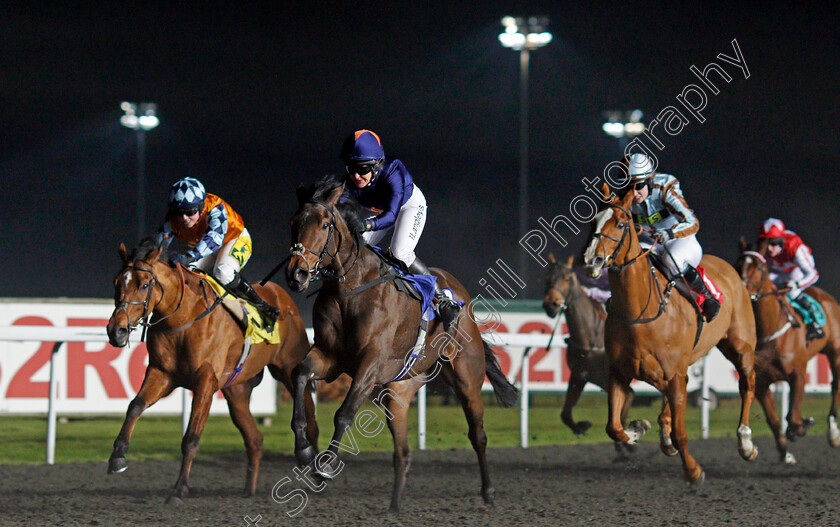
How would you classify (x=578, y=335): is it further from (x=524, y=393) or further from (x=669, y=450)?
(x=669, y=450)

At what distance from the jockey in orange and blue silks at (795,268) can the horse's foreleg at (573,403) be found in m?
1.93

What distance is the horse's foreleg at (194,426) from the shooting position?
4.67 meters

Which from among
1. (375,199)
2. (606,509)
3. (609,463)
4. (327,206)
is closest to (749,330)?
(609,463)

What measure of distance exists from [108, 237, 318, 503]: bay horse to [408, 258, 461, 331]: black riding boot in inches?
39.5

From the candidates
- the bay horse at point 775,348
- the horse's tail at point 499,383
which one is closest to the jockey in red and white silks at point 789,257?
the bay horse at point 775,348

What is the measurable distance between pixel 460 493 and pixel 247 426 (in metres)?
1.40

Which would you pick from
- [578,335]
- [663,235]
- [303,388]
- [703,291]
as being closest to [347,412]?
[303,388]

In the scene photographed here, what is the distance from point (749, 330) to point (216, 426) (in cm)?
605

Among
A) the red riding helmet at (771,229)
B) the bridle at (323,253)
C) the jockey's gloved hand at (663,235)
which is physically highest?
the red riding helmet at (771,229)

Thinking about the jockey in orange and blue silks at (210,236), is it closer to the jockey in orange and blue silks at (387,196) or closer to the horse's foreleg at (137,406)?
the horse's foreleg at (137,406)

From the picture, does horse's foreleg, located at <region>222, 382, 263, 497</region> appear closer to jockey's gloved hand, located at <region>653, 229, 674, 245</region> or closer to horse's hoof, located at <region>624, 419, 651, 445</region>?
horse's hoof, located at <region>624, 419, 651, 445</region>

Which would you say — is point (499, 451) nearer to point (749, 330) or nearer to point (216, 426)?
point (749, 330)

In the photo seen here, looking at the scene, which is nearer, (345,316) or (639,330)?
(345,316)

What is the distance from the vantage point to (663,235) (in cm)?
522
